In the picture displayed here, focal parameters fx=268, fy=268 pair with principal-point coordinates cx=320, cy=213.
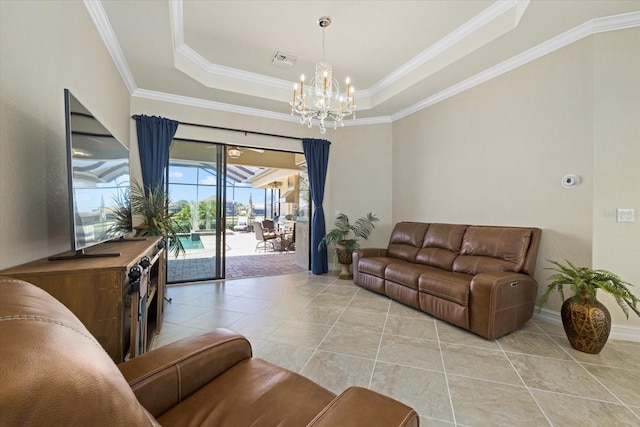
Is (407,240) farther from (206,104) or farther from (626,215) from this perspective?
(206,104)

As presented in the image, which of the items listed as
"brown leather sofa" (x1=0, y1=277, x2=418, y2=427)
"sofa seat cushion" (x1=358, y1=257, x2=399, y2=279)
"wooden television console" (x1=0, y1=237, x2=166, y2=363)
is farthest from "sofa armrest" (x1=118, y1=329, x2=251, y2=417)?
"sofa seat cushion" (x1=358, y1=257, x2=399, y2=279)

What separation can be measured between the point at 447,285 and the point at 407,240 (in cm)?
148

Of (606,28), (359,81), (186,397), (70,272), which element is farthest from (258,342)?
(606,28)

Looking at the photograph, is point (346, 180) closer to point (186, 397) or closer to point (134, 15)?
point (134, 15)

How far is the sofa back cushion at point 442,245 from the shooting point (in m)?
3.57

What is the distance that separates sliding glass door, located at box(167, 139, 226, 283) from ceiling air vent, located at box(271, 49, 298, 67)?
1.72 meters

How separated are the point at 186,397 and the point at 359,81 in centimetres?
450

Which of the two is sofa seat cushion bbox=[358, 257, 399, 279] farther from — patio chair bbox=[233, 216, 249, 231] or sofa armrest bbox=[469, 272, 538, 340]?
patio chair bbox=[233, 216, 249, 231]

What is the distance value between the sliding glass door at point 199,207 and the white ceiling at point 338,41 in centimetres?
86

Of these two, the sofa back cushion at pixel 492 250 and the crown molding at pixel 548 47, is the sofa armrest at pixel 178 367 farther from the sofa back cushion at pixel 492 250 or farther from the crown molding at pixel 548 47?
the crown molding at pixel 548 47

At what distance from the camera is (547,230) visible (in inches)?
118

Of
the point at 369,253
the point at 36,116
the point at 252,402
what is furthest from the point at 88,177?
the point at 369,253

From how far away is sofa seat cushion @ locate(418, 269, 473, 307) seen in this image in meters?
2.73

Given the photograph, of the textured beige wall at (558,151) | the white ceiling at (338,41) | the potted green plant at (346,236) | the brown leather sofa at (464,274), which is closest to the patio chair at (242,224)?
the potted green plant at (346,236)
